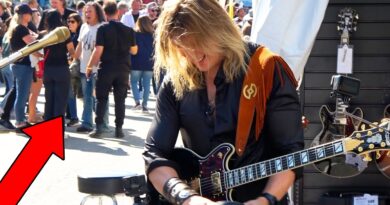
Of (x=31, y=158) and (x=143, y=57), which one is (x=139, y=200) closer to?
(x=31, y=158)

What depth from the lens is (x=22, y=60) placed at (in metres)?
9.99

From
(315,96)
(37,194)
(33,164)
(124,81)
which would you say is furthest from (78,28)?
(33,164)

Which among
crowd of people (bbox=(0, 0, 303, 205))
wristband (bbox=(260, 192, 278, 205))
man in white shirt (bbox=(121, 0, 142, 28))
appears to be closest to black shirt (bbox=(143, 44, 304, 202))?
crowd of people (bbox=(0, 0, 303, 205))

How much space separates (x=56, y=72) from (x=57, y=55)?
22 centimetres

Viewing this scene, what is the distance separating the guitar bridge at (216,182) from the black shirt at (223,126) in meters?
0.06

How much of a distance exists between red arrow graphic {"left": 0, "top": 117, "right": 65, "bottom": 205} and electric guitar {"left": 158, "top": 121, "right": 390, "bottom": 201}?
983mm

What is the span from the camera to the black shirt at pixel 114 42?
31.0ft

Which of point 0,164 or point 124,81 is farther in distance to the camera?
point 124,81

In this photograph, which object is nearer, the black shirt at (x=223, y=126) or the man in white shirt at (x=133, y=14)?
the black shirt at (x=223, y=126)

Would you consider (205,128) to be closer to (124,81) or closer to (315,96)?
(315,96)

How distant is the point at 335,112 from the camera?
5.00 meters

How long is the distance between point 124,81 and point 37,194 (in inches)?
119

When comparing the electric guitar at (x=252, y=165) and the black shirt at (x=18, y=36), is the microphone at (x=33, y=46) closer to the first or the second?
the electric guitar at (x=252, y=165)

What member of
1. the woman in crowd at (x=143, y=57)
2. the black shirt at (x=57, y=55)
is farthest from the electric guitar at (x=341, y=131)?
the woman in crowd at (x=143, y=57)
